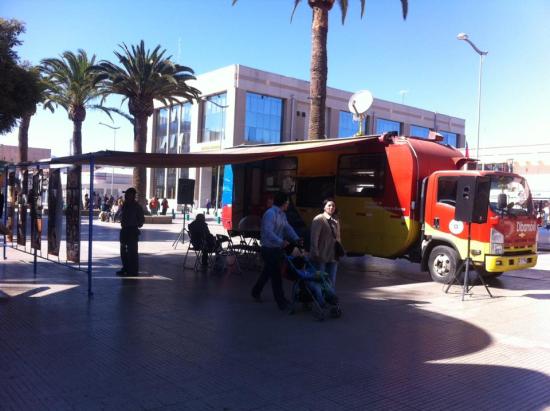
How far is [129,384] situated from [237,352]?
4.53 ft

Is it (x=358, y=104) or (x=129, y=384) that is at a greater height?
(x=358, y=104)

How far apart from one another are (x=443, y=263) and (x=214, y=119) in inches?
1612

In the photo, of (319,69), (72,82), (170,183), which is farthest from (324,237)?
(170,183)

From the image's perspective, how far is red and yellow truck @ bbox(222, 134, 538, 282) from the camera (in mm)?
10141

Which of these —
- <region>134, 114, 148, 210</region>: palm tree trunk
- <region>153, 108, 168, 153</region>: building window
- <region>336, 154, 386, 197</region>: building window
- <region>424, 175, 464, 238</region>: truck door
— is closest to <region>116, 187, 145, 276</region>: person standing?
<region>336, 154, 386, 197</region>: building window

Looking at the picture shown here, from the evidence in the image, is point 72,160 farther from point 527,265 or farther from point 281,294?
point 527,265

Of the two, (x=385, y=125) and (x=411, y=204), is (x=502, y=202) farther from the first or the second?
(x=385, y=125)

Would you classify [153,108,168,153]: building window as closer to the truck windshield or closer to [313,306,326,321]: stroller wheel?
the truck windshield

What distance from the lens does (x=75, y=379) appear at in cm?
460

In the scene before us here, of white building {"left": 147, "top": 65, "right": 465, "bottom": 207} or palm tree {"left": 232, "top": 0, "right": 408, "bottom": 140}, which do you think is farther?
white building {"left": 147, "top": 65, "right": 465, "bottom": 207}

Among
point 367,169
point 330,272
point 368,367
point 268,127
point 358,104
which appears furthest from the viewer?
point 268,127

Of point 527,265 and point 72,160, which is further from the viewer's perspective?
point 527,265

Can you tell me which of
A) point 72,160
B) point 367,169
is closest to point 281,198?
point 72,160

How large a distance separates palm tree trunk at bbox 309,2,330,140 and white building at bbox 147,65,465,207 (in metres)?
27.2
